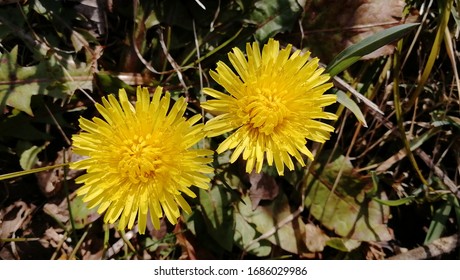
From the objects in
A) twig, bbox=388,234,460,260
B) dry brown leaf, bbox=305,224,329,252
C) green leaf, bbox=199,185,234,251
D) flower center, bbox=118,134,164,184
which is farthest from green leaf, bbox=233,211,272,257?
twig, bbox=388,234,460,260

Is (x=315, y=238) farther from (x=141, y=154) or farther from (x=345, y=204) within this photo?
(x=141, y=154)

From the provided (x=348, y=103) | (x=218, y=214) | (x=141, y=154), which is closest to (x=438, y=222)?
(x=348, y=103)

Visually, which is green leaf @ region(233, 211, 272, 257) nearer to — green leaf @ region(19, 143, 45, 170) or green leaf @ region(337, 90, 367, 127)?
green leaf @ region(337, 90, 367, 127)

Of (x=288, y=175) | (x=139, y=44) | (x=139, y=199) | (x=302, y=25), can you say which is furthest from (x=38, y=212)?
(x=302, y=25)

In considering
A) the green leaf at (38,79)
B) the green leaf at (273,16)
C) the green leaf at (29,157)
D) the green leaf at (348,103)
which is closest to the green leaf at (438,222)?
the green leaf at (348,103)

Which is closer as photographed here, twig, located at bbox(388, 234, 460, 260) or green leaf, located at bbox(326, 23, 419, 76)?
green leaf, located at bbox(326, 23, 419, 76)

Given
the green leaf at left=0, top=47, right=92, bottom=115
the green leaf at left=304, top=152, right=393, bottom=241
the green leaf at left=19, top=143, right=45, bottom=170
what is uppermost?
the green leaf at left=0, top=47, right=92, bottom=115

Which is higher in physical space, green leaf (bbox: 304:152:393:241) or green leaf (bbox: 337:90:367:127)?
green leaf (bbox: 337:90:367:127)

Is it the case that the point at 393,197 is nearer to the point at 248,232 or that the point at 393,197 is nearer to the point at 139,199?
the point at 248,232
